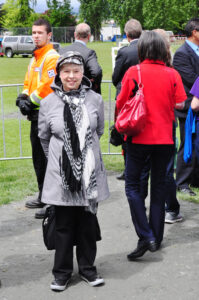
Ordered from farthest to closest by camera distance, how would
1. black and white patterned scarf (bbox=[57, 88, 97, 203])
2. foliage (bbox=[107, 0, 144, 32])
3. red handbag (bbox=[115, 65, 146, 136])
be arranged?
foliage (bbox=[107, 0, 144, 32])
red handbag (bbox=[115, 65, 146, 136])
black and white patterned scarf (bbox=[57, 88, 97, 203])

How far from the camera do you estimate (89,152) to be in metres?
3.77

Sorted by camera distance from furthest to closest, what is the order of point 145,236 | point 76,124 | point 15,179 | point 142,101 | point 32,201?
1. point 15,179
2. point 32,201
3. point 145,236
4. point 142,101
5. point 76,124

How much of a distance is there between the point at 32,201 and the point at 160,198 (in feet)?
6.69

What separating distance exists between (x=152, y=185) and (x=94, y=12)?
109 metres

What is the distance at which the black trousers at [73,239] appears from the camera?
385 cm

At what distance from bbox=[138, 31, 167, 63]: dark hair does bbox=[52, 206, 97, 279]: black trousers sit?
1.39m

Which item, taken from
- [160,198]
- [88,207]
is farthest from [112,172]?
[88,207]

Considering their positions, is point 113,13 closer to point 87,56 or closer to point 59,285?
point 87,56

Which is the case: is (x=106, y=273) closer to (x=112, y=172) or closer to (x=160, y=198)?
(x=160, y=198)

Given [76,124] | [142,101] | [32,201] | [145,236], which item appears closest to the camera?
[76,124]

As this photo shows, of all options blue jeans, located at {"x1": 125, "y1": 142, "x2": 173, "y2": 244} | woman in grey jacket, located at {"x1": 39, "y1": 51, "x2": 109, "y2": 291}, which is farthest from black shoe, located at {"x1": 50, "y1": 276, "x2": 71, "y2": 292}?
blue jeans, located at {"x1": 125, "y1": 142, "x2": 173, "y2": 244}

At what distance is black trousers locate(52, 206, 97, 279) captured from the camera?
151 inches

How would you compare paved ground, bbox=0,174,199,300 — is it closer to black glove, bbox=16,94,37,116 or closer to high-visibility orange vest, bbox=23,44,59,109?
black glove, bbox=16,94,37,116

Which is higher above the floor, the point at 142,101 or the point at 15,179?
the point at 142,101
